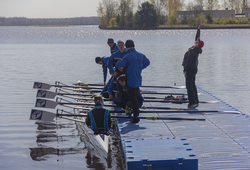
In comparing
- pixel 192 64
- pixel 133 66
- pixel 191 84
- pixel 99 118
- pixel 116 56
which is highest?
→ pixel 116 56

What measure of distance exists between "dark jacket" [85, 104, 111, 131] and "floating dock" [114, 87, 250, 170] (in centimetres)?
53

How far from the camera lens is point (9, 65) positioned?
26.2 m

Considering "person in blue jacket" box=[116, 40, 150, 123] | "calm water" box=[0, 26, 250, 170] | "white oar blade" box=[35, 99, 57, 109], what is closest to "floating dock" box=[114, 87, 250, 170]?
"person in blue jacket" box=[116, 40, 150, 123]

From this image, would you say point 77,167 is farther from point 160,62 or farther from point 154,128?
point 160,62

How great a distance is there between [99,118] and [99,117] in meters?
0.03

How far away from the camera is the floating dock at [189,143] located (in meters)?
5.22

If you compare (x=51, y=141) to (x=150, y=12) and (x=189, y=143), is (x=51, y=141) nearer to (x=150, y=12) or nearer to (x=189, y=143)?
(x=189, y=143)

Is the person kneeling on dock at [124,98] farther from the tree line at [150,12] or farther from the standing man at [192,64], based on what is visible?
the tree line at [150,12]

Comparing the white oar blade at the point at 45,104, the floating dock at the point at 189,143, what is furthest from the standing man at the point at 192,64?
the white oar blade at the point at 45,104

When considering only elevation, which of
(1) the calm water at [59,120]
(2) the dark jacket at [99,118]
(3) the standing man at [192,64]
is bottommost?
(1) the calm water at [59,120]

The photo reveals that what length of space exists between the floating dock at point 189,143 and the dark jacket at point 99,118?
0.53 m

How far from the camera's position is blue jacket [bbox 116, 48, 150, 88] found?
7.30 metres

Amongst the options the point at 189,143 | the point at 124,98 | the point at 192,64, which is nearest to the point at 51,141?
the point at 124,98

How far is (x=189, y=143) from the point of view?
604cm
